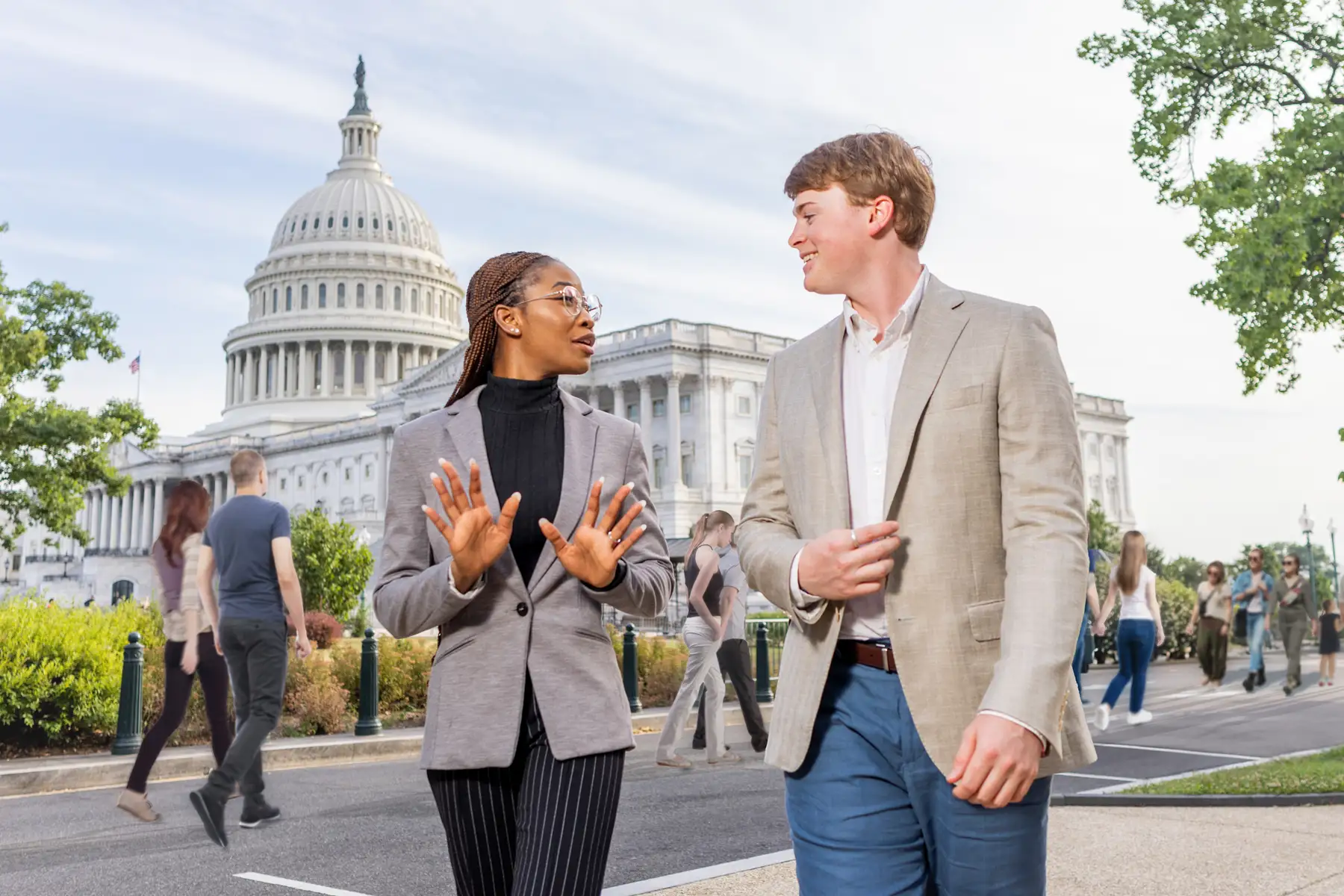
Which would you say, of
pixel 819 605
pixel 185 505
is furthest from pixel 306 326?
pixel 819 605

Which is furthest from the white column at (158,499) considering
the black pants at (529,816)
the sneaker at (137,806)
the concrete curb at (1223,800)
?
the black pants at (529,816)

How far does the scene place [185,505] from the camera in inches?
373

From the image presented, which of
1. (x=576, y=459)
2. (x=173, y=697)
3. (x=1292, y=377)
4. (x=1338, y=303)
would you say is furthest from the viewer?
(x=1292, y=377)

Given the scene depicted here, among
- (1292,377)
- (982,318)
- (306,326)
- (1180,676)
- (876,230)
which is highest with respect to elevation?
(306,326)

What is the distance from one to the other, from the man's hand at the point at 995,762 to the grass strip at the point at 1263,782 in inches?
271

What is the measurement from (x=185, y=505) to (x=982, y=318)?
768cm

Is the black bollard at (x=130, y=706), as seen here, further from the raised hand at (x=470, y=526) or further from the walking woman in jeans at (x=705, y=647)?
the raised hand at (x=470, y=526)

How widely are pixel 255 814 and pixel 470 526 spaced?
6555 millimetres

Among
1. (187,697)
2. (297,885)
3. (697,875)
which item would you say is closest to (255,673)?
(187,697)

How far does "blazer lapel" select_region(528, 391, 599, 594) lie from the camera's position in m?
3.44

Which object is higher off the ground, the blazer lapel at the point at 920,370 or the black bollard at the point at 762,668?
the blazer lapel at the point at 920,370

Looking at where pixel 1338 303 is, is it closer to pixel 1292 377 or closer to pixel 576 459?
pixel 1292 377

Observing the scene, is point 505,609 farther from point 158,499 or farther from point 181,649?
point 158,499

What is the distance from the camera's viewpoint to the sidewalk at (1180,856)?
6082 mm
